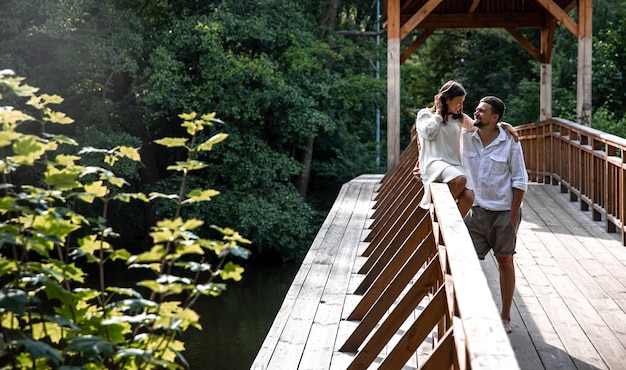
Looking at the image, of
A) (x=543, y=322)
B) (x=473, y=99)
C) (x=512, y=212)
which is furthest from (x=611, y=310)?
(x=473, y=99)

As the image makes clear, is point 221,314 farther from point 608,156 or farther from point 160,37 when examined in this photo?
point 608,156

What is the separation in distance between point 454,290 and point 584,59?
430 inches

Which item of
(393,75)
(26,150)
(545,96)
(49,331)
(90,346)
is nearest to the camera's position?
(90,346)

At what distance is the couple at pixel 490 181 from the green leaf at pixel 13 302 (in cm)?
358

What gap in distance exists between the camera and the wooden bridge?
3.11m

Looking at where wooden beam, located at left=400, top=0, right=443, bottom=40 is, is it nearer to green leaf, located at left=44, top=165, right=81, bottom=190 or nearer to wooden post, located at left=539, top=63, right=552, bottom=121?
wooden post, located at left=539, top=63, right=552, bottom=121

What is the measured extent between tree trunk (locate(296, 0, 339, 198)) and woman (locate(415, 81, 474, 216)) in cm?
2051

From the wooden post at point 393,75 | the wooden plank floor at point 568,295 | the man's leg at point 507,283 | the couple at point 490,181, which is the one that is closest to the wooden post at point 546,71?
the wooden post at point 393,75

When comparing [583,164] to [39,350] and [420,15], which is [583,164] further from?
[39,350]

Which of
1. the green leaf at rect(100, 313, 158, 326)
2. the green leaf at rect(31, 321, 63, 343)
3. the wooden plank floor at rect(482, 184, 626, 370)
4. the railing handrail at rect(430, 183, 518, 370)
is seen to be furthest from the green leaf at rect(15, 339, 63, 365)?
the wooden plank floor at rect(482, 184, 626, 370)

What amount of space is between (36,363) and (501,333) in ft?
4.80

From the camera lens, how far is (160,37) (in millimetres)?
21031

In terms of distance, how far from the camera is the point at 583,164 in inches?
442

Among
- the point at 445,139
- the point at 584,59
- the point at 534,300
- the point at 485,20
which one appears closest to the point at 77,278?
the point at 445,139
